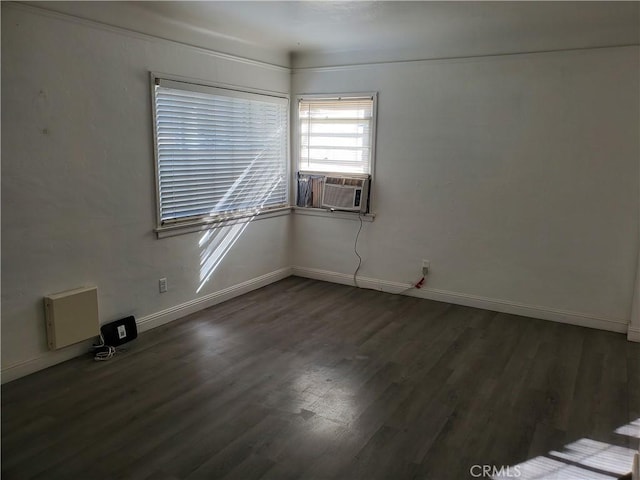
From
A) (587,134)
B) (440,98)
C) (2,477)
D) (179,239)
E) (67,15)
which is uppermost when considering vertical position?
(67,15)

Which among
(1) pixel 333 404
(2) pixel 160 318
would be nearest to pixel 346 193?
(2) pixel 160 318

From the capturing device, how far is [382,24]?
A: 4.11 meters

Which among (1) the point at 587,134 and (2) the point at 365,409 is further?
(1) the point at 587,134

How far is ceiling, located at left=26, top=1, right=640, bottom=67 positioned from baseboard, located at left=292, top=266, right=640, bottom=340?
227cm

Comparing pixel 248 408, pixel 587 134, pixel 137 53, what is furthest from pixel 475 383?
pixel 137 53

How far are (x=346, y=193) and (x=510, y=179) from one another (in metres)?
1.64

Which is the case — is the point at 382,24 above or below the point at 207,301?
above

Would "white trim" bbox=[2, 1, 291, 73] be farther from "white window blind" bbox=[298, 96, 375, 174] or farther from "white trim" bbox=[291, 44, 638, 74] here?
"white window blind" bbox=[298, 96, 375, 174]

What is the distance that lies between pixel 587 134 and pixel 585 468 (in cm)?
279

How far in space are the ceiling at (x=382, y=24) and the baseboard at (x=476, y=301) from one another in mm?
2266

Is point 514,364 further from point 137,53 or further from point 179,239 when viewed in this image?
point 137,53

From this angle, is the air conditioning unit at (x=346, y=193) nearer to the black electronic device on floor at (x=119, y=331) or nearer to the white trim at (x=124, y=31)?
the white trim at (x=124, y=31)

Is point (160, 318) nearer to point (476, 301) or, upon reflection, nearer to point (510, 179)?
point (476, 301)

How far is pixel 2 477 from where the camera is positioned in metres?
2.32
